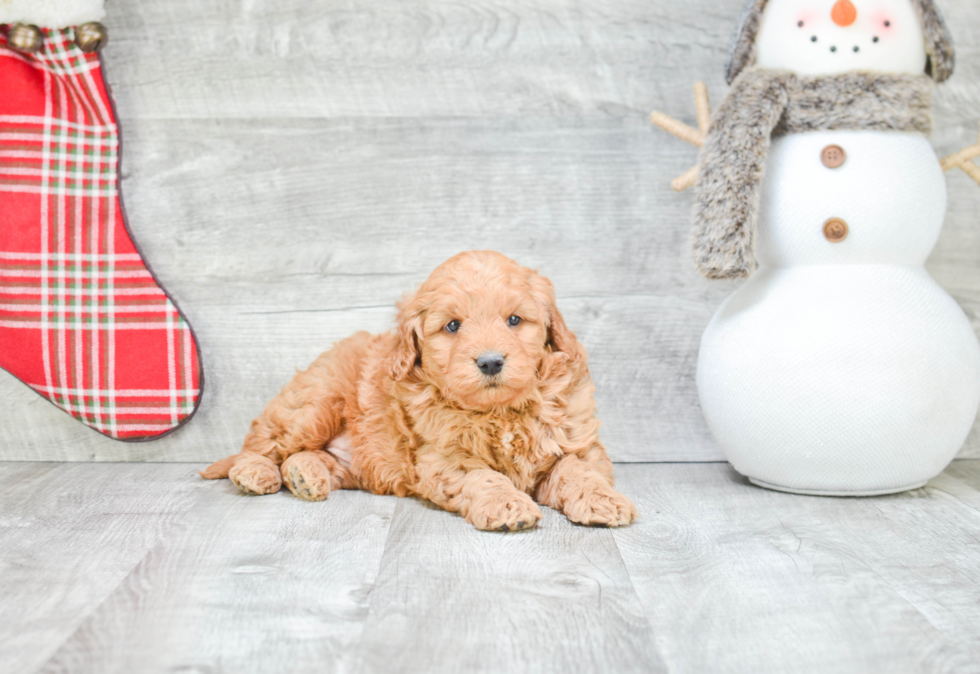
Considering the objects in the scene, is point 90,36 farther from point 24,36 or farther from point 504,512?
point 504,512

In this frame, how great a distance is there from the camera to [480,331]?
180 cm

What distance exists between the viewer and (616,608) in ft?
4.45

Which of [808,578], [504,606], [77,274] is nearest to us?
[504,606]

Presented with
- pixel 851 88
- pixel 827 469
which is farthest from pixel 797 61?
pixel 827 469

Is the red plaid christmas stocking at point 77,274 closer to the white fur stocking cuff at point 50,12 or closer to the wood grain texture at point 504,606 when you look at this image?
the white fur stocking cuff at point 50,12

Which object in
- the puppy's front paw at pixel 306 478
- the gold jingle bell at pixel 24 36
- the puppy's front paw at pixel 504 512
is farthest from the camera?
the gold jingle bell at pixel 24 36

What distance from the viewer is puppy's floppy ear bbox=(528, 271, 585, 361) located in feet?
6.30

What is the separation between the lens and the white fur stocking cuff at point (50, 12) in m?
2.20

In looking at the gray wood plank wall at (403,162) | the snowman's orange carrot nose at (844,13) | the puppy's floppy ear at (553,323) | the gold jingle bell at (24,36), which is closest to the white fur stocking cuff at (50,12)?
the gold jingle bell at (24,36)

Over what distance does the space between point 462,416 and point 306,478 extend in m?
0.43

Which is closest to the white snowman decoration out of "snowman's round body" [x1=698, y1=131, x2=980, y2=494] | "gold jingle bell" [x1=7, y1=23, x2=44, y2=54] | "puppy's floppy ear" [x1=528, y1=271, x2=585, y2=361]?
"snowman's round body" [x1=698, y1=131, x2=980, y2=494]

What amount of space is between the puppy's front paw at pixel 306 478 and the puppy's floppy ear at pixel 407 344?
1.07 ft

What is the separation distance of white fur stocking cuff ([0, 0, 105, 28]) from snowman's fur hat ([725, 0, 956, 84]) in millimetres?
1760

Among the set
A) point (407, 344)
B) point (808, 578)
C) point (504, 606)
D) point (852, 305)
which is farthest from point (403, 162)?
point (808, 578)
